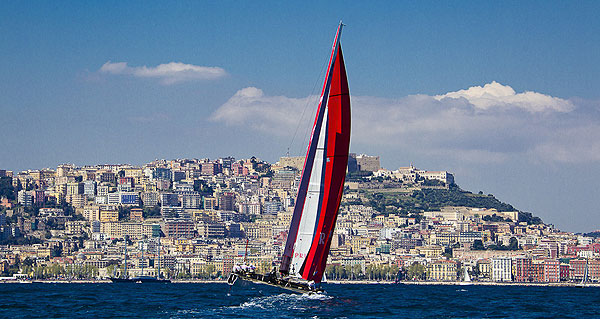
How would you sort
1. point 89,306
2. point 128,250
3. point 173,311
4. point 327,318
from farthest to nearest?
point 128,250
point 89,306
point 173,311
point 327,318

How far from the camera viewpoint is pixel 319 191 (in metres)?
39.9

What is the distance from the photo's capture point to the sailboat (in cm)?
3975

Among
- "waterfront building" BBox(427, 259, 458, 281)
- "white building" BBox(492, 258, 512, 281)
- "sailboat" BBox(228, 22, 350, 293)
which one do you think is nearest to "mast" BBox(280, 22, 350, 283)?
"sailboat" BBox(228, 22, 350, 293)

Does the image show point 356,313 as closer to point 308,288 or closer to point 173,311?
point 308,288

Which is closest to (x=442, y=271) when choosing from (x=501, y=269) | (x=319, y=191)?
(x=501, y=269)

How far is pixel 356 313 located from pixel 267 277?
3.90 metres

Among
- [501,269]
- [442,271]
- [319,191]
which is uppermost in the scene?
[319,191]

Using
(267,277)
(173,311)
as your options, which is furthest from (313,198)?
(173,311)

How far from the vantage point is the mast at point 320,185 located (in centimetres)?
3975

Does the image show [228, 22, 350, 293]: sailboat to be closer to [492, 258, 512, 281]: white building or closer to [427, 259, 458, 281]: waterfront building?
[492, 258, 512, 281]: white building

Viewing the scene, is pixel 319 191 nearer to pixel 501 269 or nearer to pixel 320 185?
pixel 320 185

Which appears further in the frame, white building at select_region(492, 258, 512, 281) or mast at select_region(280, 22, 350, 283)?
white building at select_region(492, 258, 512, 281)

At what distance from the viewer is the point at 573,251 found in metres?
186

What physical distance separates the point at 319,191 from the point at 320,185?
0.20 meters
